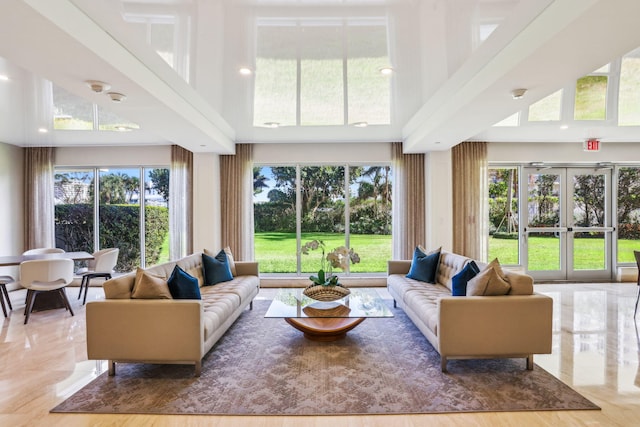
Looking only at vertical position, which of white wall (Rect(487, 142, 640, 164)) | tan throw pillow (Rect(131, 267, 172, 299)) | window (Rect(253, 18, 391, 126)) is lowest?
tan throw pillow (Rect(131, 267, 172, 299))

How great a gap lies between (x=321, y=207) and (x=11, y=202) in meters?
5.79

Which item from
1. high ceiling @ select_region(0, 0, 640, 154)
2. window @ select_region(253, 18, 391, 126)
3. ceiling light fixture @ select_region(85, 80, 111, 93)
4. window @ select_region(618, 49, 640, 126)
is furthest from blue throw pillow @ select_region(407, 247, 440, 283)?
ceiling light fixture @ select_region(85, 80, 111, 93)

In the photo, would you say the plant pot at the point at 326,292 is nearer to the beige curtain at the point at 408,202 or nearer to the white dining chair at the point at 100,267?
the beige curtain at the point at 408,202

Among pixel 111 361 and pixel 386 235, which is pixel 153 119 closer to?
pixel 111 361

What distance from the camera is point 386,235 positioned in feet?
22.7

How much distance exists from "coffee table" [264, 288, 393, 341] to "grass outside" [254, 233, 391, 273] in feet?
9.35

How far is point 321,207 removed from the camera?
6.89 metres

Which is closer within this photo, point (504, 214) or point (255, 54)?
point (255, 54)

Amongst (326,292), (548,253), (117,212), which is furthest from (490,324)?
(117,212)

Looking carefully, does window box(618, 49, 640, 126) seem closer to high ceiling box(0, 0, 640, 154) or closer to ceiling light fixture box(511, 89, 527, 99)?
high ceiling box(0, 0, 640, 154)

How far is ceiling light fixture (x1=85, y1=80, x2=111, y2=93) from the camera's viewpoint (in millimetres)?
2988

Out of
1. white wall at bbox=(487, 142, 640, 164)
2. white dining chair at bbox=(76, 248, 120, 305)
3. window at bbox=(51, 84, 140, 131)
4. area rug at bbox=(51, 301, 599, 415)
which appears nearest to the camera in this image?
area rug at bbox=(51, 301, 599, 415)

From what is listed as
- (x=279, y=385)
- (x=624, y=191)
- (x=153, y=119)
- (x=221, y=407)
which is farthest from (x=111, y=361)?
(x=624, y=191)

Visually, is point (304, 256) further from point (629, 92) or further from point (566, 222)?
point (629, 92)
